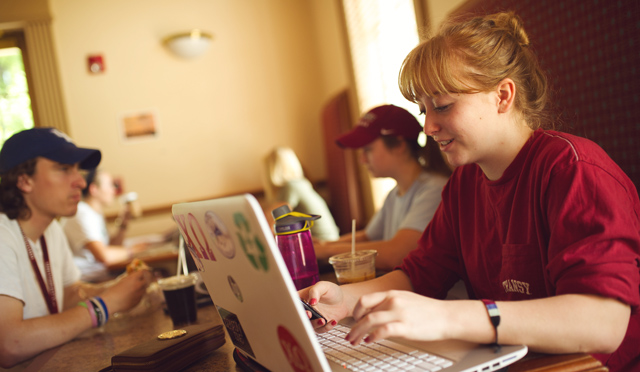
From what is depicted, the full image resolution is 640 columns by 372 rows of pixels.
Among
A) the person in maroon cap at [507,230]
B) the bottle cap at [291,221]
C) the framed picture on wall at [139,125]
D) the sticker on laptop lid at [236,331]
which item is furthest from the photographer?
the framed picture on wall at [139,125]

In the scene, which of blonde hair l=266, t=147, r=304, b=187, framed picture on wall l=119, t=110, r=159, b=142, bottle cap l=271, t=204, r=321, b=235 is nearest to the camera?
bottle cap l=271, t=204, r=321, b=235

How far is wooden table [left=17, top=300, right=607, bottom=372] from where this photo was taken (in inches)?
29.6

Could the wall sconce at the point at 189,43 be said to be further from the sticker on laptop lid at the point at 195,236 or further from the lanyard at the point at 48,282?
the sticker on laptop lid at the point at 195,236

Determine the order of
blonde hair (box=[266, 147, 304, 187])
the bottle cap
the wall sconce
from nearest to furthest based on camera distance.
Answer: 1. the bottle cap
2. blonde hair (box=[266, 147, 304, 187])
3. the wall sconce

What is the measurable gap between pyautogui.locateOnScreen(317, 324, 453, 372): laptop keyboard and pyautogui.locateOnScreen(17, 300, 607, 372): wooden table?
5.2 inches

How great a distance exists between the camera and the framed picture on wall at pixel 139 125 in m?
5.00

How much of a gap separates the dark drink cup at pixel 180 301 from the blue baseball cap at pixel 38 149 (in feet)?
2.12

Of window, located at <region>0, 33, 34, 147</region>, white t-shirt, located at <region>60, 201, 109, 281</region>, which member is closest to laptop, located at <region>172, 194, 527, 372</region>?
white t-shirt, located at <region>60, 201, 109, 281</region>

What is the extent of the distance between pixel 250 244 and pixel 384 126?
1.43 metres

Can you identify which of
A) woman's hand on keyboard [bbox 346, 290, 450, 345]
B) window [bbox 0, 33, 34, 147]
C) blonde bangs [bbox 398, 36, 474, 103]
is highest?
window [bbox 0, 33, 34, 147]

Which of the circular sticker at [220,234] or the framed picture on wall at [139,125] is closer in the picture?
the circular sticker at [220,234]

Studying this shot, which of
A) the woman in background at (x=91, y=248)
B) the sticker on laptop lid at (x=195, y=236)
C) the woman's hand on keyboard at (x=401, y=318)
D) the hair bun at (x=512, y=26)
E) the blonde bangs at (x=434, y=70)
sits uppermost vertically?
the hair bun at (x=512, y=26)

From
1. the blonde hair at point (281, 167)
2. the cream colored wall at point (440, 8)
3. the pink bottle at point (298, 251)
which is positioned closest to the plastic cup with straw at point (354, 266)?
the pink bottle at point (298, 251)

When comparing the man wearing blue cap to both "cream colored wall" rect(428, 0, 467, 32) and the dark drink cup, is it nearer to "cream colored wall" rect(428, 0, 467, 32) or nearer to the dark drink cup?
the dark drink cup
